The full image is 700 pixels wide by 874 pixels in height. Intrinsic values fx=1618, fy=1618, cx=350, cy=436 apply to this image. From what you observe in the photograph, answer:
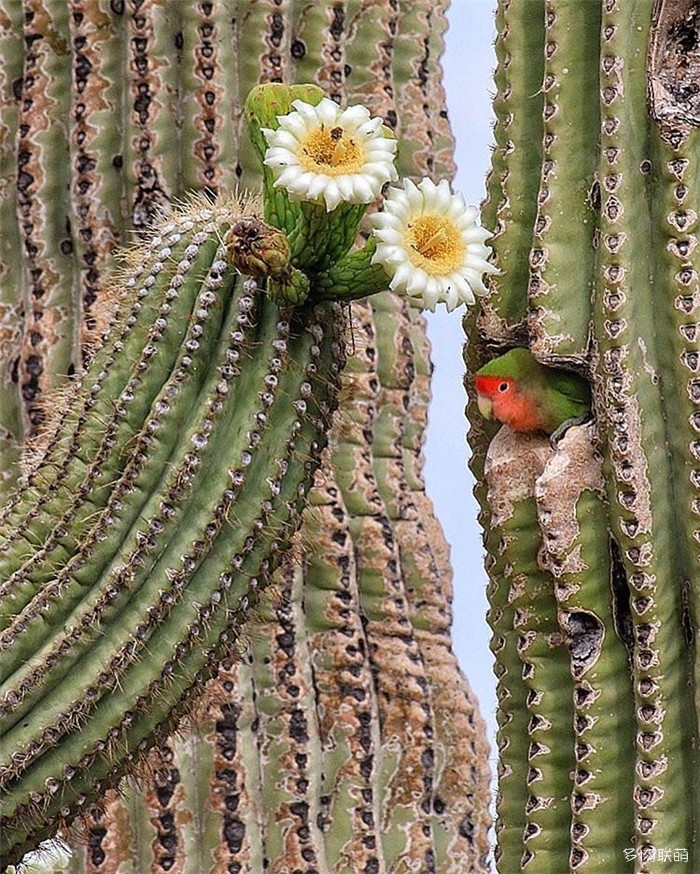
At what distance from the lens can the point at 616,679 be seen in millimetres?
1429

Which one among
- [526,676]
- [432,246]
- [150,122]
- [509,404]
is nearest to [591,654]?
[526,676]

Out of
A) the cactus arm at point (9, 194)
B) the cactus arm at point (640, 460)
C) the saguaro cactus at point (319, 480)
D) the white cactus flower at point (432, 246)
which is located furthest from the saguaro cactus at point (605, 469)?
the cactus arm at point (9, 194)

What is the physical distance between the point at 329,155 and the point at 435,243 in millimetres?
116

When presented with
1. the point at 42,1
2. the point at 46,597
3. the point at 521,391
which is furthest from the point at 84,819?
the point at 42,1

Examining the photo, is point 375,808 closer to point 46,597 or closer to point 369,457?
point 369,457

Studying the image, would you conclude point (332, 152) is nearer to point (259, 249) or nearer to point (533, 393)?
point (259, 249)

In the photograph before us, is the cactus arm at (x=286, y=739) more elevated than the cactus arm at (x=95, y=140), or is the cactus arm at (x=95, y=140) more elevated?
the cactus arm at (x=95, y=140)

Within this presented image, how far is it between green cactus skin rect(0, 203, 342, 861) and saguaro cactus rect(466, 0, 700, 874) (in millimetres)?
214

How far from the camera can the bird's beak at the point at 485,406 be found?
1502 millimetres

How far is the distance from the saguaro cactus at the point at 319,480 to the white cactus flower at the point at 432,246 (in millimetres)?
821

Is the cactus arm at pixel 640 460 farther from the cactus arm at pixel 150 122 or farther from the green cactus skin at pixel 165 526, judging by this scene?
the cactus arm at pixel 150 122

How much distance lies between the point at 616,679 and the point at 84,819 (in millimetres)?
541

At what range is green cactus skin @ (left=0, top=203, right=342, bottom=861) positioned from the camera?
1.46 meters

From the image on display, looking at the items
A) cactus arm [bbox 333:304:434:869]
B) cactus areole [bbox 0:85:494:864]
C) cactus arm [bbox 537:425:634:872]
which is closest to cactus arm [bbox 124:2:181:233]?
cactus arm [bbox 333:304:434:869]
